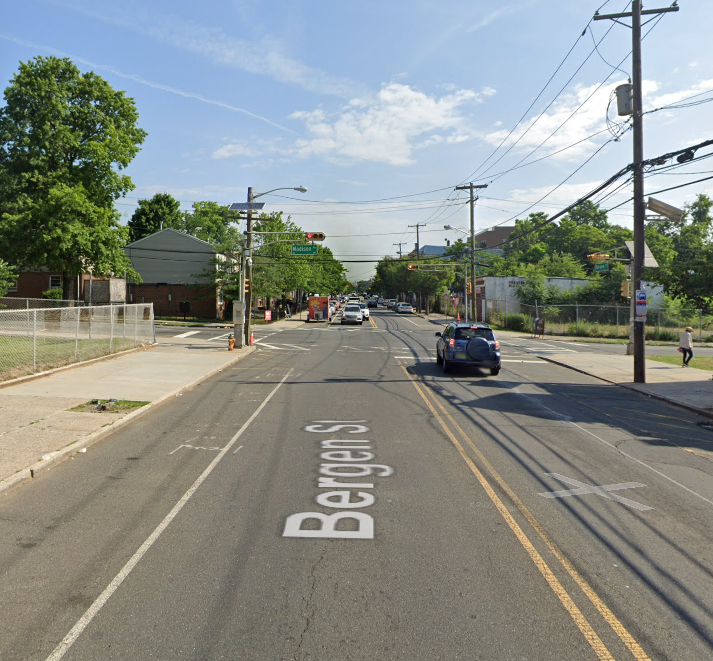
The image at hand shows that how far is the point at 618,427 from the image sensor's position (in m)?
12.0

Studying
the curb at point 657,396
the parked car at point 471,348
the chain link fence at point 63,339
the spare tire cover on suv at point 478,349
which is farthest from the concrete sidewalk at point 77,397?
the curb at point 657,396

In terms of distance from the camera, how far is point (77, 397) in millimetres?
13484

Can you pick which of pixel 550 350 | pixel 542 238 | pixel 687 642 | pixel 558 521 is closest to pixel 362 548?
pixel 558 521

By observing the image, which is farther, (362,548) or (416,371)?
(416,371)

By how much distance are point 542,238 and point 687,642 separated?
370ft

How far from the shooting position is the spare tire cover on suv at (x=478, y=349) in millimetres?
19375

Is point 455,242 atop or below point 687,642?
atop

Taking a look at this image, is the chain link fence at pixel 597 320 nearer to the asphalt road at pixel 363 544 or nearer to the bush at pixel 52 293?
the asphalt road at pixel 363 544

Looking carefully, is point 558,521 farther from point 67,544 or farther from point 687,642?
point 67,544

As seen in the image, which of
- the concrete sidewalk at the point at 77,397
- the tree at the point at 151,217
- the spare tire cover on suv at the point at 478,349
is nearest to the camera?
the concrete sidewalk at the point at 77,397

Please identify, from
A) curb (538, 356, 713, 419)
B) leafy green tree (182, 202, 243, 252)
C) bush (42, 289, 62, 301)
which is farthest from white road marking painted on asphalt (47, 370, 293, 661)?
leafy green tree (182, 202, 243, 252)

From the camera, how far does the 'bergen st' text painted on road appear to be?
6012 mm

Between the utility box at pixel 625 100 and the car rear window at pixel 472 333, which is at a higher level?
the utility box at pixel 625 100

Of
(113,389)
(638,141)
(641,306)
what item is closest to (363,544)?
(113,389)
